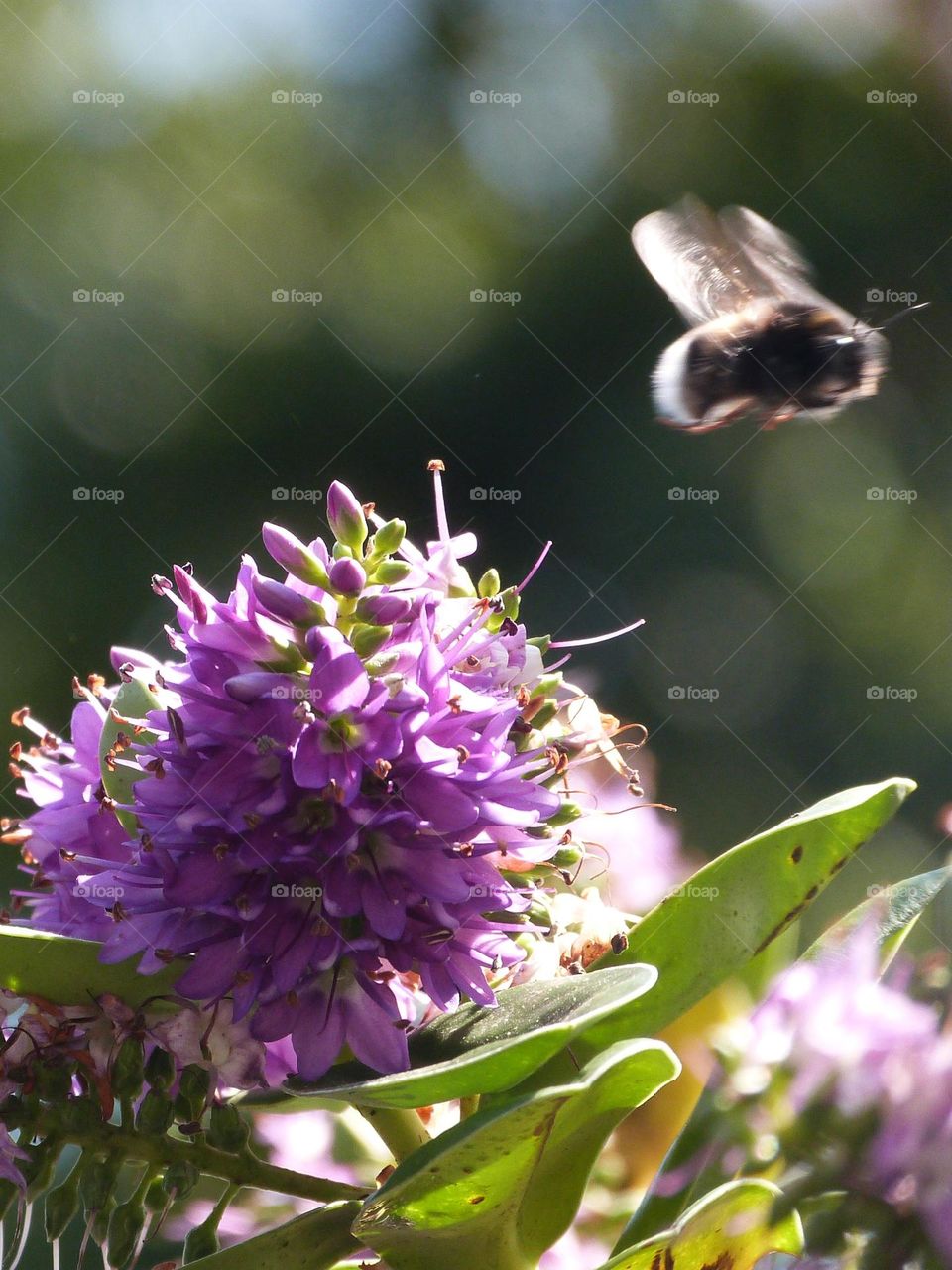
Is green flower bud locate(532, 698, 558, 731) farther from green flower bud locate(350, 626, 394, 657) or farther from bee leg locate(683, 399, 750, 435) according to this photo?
bee leg locate(683, 399, 750, 435)

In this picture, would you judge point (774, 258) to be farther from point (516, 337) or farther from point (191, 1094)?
point (516, 337)

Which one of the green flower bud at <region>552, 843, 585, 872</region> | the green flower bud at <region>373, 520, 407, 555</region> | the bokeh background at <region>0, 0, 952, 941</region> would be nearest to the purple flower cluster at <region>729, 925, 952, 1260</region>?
the green flower bud at <region>552, 843, 585, 872</region>

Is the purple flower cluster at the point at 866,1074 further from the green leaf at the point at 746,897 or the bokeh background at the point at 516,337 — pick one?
the bokeh background at the point at 516,337

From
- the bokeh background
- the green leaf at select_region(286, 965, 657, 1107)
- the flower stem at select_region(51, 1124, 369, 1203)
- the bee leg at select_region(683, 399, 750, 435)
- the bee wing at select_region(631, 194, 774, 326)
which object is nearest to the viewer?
the green leaf at select_region(286, 965, 657, 1107)

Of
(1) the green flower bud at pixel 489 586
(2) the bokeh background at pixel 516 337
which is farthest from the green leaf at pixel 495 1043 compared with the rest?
(2) the bokeh background at pixel 516 337

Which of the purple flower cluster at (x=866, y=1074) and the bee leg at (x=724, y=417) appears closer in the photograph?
the purple flower cluster at (x=866, y=1074)

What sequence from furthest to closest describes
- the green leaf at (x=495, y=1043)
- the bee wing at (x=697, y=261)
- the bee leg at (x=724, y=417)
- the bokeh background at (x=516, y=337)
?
the bokeh background at (x=516, y=337) < the bee leg at (x=724, y=417) < the bee wing at (x=697, y=261) < the green leaf at (x=495, y=1043)
